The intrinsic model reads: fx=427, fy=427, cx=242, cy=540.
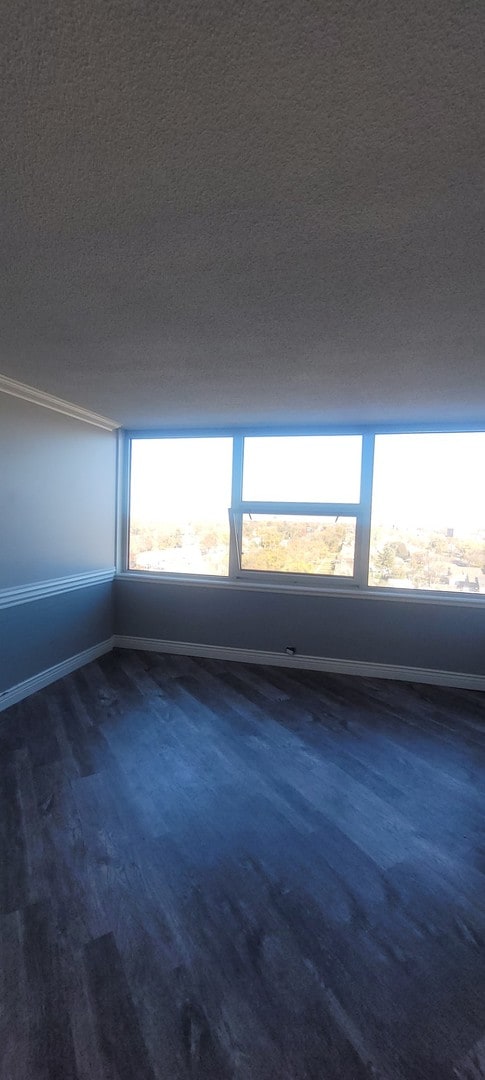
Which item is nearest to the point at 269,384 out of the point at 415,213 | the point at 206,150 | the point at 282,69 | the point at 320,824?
the point at 415,213

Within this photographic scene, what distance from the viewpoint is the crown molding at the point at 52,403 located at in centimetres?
303

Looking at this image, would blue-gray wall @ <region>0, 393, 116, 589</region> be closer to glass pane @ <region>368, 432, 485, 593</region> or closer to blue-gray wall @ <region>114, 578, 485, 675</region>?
blue-gray wall @ <region>114, 578, 485, 675</region>

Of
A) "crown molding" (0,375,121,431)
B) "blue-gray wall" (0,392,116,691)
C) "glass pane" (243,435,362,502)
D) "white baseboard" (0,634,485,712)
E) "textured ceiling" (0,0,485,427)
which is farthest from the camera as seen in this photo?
"glass pane" (243,435,362,502)

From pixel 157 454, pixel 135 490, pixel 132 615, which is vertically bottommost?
pixel 132 615

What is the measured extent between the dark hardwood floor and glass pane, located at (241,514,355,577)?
1.56 meters

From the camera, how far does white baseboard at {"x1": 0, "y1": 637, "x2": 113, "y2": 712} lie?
10.3ft

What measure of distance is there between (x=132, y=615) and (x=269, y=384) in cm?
283

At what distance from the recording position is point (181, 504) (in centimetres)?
445

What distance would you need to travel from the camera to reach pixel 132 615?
4.54m

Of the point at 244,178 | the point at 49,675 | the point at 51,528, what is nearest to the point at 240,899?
the point at 244,178

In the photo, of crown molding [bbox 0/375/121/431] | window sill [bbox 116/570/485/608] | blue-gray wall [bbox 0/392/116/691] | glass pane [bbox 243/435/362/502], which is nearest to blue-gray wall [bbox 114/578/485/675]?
window sill [bbox 116/570/485/608]

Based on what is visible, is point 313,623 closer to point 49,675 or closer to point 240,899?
point 49,675

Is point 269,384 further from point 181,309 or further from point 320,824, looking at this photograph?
point 320,824

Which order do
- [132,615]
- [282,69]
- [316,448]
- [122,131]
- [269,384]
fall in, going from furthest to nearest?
[132,615], [316,448], [269,384], [122,131], [282,69]
